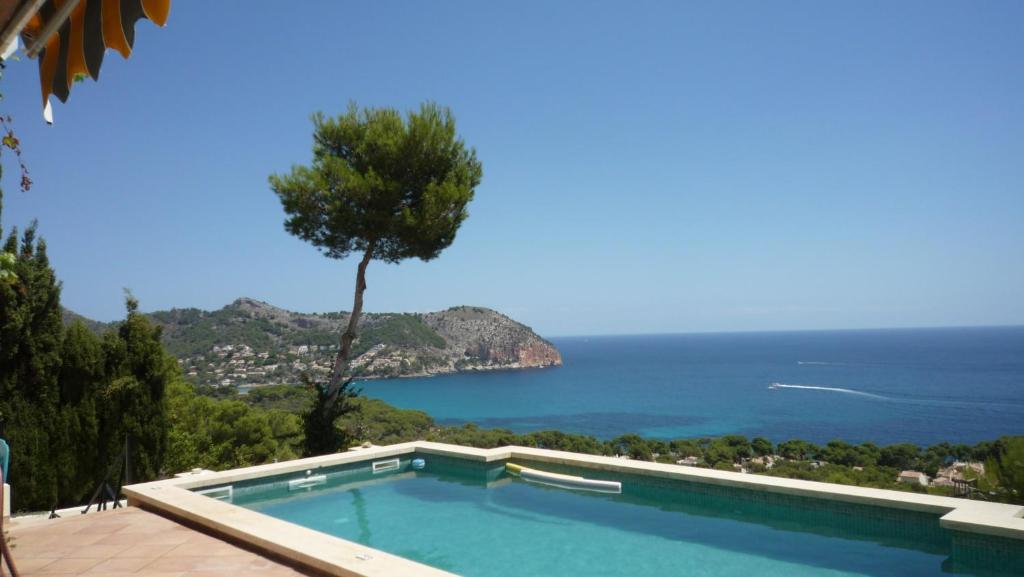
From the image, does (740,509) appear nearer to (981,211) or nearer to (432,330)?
(981,211)

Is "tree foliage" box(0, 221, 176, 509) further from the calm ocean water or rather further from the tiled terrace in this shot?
the calm ocean water

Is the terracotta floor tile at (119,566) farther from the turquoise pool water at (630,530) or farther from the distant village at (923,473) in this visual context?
the distant village at (923,473)

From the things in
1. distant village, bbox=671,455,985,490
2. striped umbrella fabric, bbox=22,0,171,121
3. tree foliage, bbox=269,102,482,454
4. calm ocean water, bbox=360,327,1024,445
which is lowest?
calm ocean water, bbox=360,327,1024,445

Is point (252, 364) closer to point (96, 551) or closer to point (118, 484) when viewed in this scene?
point (118, 484)

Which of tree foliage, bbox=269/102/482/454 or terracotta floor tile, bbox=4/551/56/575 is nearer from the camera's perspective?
terracotta floor tile, bbox=4/551/56/575

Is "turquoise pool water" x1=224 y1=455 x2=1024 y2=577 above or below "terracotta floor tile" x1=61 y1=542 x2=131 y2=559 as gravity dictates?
below

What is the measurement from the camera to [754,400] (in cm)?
5991

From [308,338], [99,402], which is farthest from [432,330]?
[99,402]

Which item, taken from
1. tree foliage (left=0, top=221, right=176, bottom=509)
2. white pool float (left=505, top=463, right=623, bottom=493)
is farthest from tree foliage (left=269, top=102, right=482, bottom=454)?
white pool float (left=505, top=463, right=623, bottom=493)

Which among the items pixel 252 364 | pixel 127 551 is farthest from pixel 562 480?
pixel 252 364

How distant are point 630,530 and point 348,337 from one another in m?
7.20

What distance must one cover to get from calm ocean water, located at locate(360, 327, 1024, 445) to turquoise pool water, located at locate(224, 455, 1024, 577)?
35.5 metres

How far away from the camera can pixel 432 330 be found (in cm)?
8288

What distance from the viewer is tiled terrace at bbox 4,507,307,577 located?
419 centimetres
